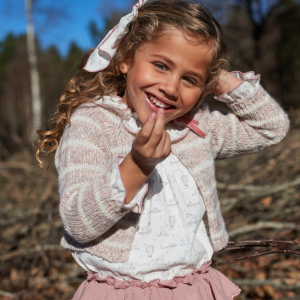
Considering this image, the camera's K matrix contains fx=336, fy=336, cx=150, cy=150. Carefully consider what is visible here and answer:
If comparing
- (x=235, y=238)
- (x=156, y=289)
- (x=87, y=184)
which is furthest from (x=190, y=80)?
(x=235, y=238)

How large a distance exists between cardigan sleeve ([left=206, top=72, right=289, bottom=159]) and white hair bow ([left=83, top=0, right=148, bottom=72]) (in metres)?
0.48

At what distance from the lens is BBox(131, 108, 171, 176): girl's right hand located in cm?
86

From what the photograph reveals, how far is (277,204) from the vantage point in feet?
9.40

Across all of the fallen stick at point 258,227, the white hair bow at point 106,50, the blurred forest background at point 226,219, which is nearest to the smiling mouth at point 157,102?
the white hair bow at point 106,50

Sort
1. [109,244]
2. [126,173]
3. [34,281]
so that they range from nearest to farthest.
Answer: [126,173], [109,244], [34,281]

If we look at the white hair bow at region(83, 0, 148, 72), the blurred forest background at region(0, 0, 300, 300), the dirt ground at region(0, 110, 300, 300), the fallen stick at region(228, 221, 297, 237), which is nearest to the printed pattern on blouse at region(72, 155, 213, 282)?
the blurred forest background at region(0, 0, 300, 300)

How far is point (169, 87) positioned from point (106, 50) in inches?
12.5

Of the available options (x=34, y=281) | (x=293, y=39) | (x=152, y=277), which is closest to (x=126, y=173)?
(x=152, y=277)

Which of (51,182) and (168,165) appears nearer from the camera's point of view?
(168,165)

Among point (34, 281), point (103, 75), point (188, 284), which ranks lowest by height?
point (34, 281)

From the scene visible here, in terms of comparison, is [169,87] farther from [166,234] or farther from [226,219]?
[226,219]

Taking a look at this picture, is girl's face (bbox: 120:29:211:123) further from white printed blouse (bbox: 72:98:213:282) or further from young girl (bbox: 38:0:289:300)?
white printed blouse (bbox: 72:98:213:282)

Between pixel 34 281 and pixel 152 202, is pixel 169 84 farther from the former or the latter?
pixel 34 281

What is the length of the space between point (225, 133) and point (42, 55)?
12.5m
